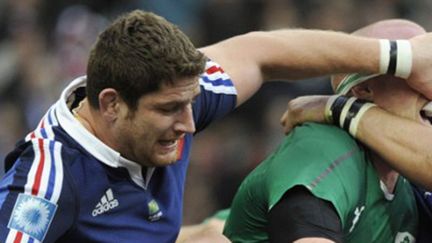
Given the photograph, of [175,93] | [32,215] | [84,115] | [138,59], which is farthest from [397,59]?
[32,215]

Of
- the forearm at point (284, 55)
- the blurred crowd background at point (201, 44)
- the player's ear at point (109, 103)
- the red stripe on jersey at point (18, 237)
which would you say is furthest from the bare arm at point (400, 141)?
the blurred crowd background at point (201, 44)

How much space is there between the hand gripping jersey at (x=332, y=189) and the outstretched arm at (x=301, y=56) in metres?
0.26

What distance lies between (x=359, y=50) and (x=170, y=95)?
746 millimetres

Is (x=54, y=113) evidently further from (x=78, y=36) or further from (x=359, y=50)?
(x=78, y=36)

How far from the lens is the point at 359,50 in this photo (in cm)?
412

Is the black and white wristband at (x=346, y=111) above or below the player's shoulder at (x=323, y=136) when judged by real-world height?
above

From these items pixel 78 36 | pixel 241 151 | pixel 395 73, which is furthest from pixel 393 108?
pixel 78 36

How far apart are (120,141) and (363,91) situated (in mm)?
884

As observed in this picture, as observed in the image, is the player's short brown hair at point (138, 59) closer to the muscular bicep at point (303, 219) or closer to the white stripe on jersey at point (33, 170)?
the white stripe on jersey at point (33, 170)

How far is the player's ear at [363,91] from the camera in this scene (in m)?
4.14

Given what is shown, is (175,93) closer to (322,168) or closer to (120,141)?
(120,141)

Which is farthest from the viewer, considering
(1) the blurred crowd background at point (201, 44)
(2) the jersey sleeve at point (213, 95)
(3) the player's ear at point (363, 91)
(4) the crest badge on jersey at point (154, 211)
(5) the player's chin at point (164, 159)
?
(1) the blurred crowd background at point (201, 44)

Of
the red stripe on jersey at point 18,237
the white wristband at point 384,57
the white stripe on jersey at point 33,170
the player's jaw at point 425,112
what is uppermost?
the white wristband at point 384,57

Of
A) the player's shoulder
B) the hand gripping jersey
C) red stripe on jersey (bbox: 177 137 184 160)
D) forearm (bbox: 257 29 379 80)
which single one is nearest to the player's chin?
red stripe on jersey (bbox: 177 137 184 160)
